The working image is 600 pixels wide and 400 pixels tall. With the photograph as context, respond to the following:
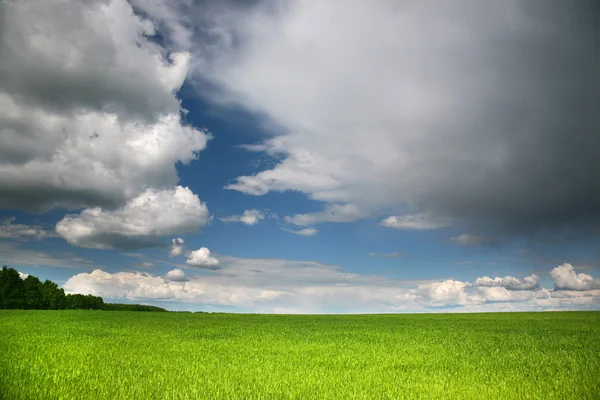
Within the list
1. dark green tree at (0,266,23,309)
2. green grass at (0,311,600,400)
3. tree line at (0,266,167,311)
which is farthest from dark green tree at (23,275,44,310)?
green grass at (0,311,600,400)

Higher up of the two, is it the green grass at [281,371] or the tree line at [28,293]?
the tree line at [28,293]

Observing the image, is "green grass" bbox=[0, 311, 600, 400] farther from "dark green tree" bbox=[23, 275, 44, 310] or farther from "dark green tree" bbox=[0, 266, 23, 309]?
"dark green tree" bbox=[23, 275, 44, 310]

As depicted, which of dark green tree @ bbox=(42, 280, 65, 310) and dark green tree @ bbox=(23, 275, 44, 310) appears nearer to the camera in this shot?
dark green tree @ bbox=(23, 275, 44, 310)

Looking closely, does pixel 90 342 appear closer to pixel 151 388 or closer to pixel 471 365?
pixel 151 388

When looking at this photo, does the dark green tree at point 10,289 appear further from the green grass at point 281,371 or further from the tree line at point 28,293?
the green grass at point 281,371

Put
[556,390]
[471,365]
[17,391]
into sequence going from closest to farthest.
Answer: [17,391] → [556,390] → [471,365]

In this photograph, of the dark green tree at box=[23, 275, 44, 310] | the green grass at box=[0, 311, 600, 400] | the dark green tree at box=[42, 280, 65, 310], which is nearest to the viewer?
the green grass at box=[0, 311, 600, 400]

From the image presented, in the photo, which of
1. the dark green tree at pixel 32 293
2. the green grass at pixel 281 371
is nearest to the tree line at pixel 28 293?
the dark green tree at pixel 32 293

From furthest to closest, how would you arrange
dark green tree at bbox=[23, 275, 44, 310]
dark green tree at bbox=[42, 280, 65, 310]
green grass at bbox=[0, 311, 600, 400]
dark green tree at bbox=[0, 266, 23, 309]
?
dark green tree at bbox=[42, 280, 65, 310] < dark green tree at bbox=[23, 275, 44, 310] < dark green tree at bbox=[0, 266, 23, 309] < green grass at bbox=[0, 311, 600, 400]

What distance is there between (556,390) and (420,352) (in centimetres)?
841

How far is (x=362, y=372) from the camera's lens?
46.7 ft

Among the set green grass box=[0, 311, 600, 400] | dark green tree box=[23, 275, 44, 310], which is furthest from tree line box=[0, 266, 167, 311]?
green grass box=[0, 311, 600, 400]

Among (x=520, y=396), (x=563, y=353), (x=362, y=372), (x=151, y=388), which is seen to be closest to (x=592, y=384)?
(x=520, y=396)

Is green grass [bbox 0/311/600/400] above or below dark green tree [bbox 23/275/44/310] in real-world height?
below
